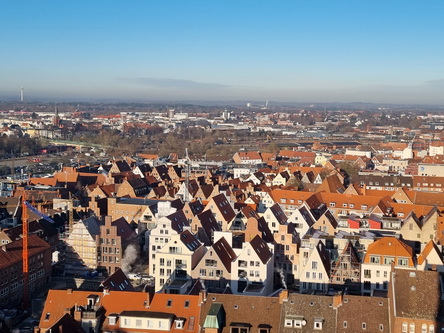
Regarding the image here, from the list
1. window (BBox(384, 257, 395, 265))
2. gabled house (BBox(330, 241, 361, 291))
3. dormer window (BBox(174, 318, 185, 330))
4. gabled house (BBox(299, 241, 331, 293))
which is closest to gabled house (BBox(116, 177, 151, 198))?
gabled house (BBox(299, 241, 331, 293))

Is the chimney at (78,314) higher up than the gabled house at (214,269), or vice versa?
the chimney at (78,314)

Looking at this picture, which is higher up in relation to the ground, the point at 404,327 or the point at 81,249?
the point at 404,327

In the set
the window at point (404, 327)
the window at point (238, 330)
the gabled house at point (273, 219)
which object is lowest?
the gabled house at point (273, 219)

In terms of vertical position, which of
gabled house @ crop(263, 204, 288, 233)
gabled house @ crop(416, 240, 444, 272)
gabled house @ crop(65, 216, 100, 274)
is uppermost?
gabled house @ crop(416, 240, 444, 272)

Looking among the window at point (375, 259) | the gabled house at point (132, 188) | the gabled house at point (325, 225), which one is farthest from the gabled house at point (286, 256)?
the gabled house at point (132, 188)

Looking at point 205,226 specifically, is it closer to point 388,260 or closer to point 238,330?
point 388,260

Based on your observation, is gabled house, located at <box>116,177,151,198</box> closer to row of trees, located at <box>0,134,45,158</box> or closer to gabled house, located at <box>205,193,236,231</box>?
gabled house, located at <box>205,193,236,231</box>

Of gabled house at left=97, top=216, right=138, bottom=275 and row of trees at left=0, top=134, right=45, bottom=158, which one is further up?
gabled house at left=97, top=216, right=138, bottom=275

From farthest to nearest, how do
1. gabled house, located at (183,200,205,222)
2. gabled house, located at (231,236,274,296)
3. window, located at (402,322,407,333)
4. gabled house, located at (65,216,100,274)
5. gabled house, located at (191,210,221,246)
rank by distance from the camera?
gabled house, located at (183,200,205,222) < gabled house, located at (191,210,221,246) < gabled house, located at (65,216,100,274) < gabled house, located at (231,236,274,296) < window, located at (402,322,407,333)

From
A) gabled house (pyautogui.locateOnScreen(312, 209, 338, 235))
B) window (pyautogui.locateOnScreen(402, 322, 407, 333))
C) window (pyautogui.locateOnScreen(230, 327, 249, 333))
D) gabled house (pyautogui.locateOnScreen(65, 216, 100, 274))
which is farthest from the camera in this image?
gabled house (pyautogui.locateOnScreen(312, 209, 338, 235))

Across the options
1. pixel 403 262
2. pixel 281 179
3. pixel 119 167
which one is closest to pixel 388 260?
pixel 403 262

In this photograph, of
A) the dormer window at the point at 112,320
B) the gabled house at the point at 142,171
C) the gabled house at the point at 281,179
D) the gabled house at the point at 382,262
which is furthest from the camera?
the gabled house at the point at 142,171

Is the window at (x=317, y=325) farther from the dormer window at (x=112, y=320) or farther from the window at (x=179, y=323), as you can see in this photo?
the dormer window at (x=112, y=320)
